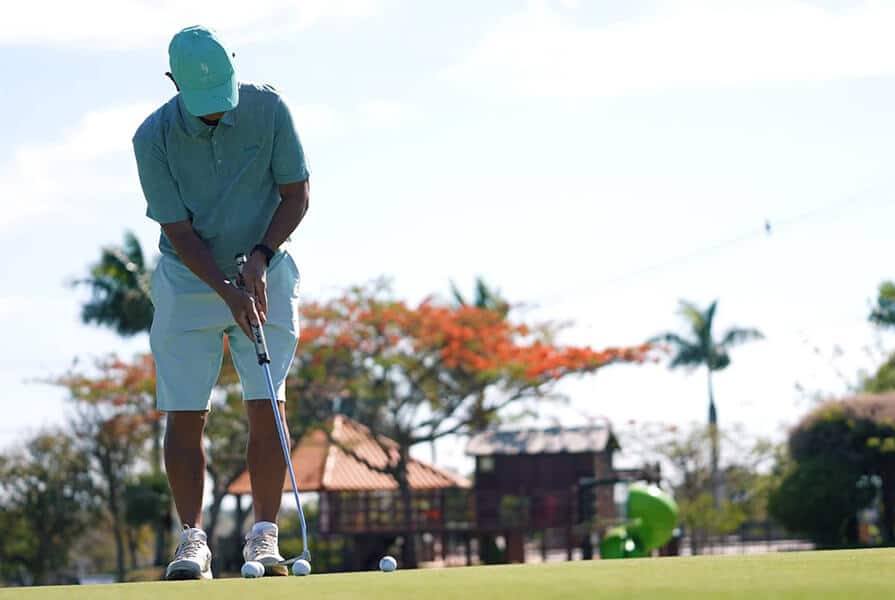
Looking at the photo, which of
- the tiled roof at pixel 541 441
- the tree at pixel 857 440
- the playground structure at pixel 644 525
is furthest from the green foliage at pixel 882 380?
the tiled roof at pixel 541 441

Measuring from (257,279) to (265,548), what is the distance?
0.83 metres

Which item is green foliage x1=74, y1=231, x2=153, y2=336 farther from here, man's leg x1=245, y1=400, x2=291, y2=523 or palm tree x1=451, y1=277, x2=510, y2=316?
man's leg x1=245, y1=400, x2=291, y2=523

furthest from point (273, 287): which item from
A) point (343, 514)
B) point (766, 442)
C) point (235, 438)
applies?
point (766, 442)

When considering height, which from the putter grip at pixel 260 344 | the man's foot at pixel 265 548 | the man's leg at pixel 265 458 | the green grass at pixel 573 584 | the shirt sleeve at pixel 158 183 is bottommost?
the green grass at pixel 573 584

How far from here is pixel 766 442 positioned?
3931 centimetres

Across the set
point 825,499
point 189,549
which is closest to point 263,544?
point 189,549

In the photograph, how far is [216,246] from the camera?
4590 mm

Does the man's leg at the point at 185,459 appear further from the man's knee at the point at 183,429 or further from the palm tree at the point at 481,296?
the palm tree at the point at 481,296

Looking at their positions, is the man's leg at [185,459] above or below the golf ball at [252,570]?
above

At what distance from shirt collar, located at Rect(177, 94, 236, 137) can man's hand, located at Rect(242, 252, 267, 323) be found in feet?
1.44

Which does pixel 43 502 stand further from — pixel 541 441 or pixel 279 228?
pixel 279 228

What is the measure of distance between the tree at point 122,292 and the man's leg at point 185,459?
35.3m

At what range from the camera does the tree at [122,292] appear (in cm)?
3938

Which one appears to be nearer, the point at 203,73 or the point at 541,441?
the point at 203,73
